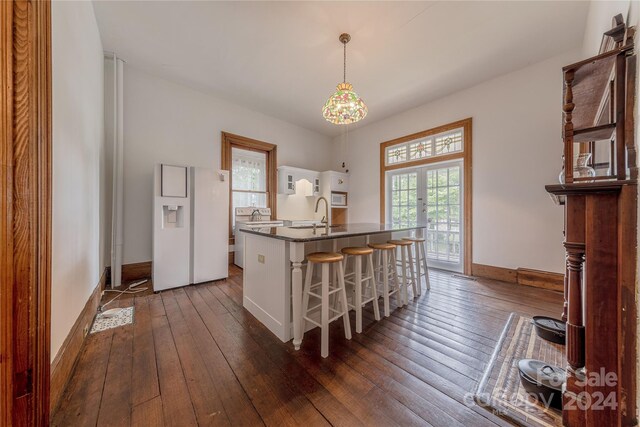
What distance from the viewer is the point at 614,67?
1234 mm

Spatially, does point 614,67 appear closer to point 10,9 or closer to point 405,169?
point 10,9

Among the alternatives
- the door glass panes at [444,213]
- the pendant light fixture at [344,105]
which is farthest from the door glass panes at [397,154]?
the pendant light fixture at [344,105]

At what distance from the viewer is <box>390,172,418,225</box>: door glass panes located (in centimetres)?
468

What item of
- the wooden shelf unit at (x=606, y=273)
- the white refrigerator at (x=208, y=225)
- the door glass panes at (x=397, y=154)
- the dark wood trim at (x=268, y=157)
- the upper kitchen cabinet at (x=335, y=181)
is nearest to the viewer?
the wooden shelf unit at (x=606, y=273)

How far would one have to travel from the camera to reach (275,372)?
1.54 meters

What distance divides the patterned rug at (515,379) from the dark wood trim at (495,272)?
1549 mm

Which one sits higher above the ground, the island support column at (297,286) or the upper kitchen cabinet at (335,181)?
the upper kitchen cabinet at (335,181)

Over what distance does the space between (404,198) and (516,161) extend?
1.89 m

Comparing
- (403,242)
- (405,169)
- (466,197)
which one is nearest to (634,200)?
(403,242)

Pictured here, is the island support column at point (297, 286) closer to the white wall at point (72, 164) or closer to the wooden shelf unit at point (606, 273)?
the white wall at point (72, 164)

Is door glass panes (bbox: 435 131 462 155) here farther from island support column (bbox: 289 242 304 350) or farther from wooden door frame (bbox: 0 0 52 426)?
wooden door frame (bbox: 0 0 52 426)

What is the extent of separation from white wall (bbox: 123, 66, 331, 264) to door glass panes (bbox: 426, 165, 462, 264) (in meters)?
3.86

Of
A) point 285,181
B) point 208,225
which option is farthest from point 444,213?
point 208,225

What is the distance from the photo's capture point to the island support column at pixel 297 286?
5.73ft
